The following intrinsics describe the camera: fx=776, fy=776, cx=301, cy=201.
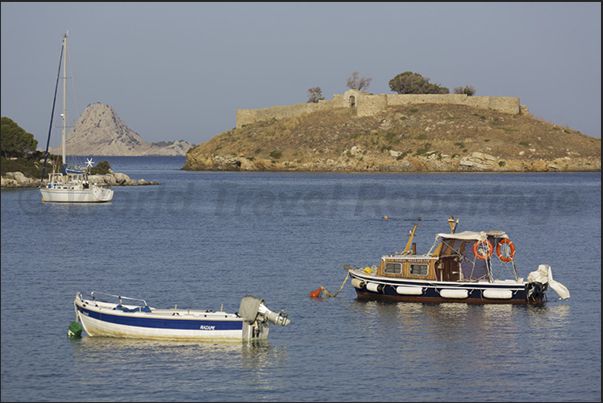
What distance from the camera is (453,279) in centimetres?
3803

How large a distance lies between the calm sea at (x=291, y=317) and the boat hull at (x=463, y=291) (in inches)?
24.8

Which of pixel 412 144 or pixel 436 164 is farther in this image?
pixel 412 144

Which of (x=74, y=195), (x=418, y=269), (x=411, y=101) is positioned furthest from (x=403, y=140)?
(x=418, y=269)

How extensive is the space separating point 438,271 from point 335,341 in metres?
8.67

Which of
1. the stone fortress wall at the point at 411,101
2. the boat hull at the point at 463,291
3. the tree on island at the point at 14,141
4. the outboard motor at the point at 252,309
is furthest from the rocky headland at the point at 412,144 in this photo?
the outboard motor at the point at 252,309

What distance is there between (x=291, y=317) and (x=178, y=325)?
6.87 m

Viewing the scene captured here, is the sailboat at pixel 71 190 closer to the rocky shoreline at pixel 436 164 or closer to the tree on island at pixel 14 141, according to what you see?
the tree on island at pixel 14 141

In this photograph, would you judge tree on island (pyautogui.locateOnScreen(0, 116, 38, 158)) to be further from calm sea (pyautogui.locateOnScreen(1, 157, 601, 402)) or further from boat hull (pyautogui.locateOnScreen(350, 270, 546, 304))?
boat hull (pyautogui.locateOnScreen(350, 270, 546, 304))

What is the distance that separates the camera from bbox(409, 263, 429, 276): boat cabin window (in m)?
37.9

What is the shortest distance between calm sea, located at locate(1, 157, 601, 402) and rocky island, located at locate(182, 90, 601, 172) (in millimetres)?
78626

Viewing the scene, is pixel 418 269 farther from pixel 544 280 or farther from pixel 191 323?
pixel 191 323

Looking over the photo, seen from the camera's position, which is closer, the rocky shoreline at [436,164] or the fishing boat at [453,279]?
the fishing boat at [453,279]

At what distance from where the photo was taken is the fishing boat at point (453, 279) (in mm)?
37344

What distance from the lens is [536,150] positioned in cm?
15975
